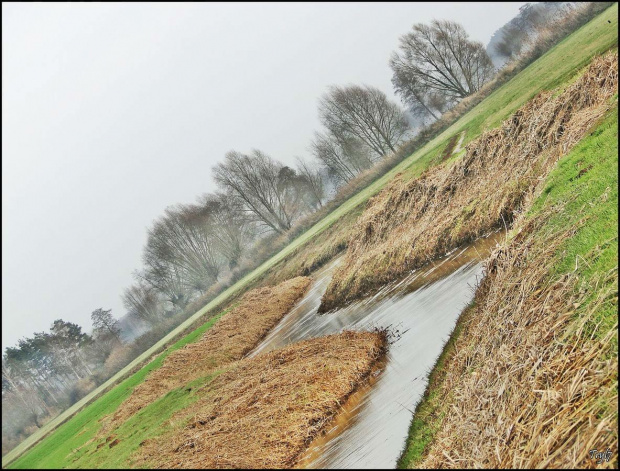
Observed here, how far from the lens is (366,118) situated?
6469 centimetres

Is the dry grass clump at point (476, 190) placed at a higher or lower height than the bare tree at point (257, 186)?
lower

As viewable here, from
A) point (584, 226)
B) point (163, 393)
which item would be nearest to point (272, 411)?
point (584, 226)

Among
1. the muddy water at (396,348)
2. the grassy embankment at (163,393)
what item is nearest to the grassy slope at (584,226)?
the muddy water at (396,348)

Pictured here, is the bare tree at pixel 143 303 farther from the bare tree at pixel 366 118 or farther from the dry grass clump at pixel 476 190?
the dry grass clump at pixel 476 190

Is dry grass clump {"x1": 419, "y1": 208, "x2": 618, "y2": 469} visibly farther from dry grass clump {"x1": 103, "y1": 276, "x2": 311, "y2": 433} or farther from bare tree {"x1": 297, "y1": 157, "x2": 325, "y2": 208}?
bare tree {"x1": 297, "y1": 157, "x2": 325, "y2": 208}

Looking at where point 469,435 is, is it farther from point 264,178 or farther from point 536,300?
point 264,178

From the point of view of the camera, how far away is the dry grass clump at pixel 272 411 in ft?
27.3

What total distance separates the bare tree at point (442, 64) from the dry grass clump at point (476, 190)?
47050 mm

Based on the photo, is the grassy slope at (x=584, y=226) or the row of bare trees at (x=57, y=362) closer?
the grassy slope at (x=584, y=226)

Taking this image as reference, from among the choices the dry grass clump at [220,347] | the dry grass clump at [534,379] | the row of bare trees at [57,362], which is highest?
the row of bare trees at [57,362]

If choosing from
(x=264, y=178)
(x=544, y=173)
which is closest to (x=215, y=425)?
(x=544, y=173)

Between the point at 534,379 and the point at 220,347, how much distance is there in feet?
59.1

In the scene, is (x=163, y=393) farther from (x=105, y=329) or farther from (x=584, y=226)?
(x=105, y=329)

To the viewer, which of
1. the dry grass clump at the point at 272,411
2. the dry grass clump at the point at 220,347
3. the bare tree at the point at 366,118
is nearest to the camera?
the dry grass clump at the point at 272,411
